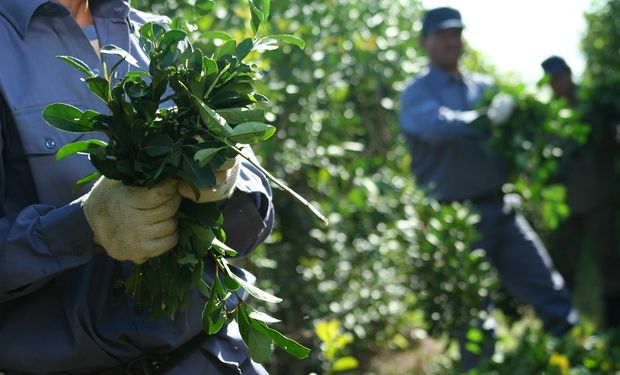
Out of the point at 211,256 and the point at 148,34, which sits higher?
the point at 148,34

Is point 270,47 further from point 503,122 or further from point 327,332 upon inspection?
point 503,122

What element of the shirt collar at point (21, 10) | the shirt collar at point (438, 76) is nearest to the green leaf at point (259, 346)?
the shirt collar at point (21, 10)

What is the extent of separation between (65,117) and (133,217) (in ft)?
0.73

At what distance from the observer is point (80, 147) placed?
196 centimetres

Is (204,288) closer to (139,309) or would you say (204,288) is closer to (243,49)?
(139,309)

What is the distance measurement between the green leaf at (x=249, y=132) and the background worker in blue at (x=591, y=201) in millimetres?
4505

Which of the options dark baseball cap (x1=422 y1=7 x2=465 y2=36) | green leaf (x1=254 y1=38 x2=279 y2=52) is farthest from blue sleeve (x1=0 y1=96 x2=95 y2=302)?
dark baseball cap (x1=422 y1=7 x2=465 y2=36)

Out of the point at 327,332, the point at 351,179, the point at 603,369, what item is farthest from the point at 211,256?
the point at 603,369

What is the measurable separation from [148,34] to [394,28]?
339cm

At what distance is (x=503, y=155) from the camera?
17.1 feet

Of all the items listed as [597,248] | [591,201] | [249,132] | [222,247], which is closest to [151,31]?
[249,132]

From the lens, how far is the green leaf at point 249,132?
1884mm

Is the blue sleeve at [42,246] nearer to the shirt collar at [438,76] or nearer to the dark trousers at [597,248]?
the shirt collar at [438,76]

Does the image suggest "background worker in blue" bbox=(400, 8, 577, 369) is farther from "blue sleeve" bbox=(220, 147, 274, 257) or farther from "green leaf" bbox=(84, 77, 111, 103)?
"green leaf" bbox=(84, 77, 111, 103)
